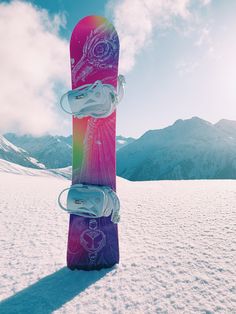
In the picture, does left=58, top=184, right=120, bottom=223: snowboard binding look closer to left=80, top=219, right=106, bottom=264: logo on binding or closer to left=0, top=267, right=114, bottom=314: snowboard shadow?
left=80, top=219, right=106, bottom=264: logo on binding

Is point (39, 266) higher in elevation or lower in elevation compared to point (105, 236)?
lower

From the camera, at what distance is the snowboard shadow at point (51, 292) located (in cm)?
209

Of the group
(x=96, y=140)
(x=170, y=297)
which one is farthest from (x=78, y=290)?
(x=96, y=140)

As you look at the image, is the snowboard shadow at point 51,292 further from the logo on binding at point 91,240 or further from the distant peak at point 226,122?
the distant peak at point 226,122

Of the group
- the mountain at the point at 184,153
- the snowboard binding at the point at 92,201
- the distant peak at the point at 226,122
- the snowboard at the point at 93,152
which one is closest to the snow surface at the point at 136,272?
the snowboard at the point at 93,152

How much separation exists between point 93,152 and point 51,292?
1487mm

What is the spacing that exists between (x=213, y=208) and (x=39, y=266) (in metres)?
3.68

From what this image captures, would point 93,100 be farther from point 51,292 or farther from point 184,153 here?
point 184,153

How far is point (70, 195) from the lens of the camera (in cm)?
263

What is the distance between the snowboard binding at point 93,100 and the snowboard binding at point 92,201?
82 cm

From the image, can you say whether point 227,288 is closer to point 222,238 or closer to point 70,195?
point 222,238

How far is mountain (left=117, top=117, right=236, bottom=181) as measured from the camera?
113812mm

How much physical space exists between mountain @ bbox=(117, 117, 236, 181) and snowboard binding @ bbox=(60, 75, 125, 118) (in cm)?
11144

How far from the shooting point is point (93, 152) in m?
2.79
